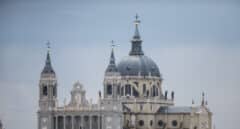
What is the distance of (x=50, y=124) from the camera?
116 meters

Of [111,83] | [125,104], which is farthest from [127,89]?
[111,83]

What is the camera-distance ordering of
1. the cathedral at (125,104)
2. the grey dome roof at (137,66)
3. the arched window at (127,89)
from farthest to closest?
the grey dome roof at (137,66), the arched window at (127,89), the cathedral at (125,104)

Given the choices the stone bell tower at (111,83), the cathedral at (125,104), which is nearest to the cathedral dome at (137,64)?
the cathedral at (125,104)

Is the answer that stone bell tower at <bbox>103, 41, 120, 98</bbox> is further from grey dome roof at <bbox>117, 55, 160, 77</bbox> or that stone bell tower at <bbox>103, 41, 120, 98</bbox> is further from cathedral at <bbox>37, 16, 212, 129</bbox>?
grey dome roof at <bbox>117, 55, 160, 77</bbox>

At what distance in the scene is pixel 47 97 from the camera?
117 m

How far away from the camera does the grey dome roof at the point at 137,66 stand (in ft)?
407

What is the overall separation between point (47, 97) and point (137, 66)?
11.3 m

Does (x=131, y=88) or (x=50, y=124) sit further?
(x=131, y=88)

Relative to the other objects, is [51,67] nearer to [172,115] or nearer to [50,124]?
[50,124]

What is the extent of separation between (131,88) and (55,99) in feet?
30.6

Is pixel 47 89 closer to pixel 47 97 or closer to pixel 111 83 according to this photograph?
pixel 47 97

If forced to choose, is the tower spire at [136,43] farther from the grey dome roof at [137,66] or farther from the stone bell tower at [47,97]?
the stone bell tower at [47,97]

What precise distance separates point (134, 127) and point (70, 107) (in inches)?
295

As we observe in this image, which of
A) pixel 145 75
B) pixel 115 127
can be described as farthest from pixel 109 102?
pixel 145 75
